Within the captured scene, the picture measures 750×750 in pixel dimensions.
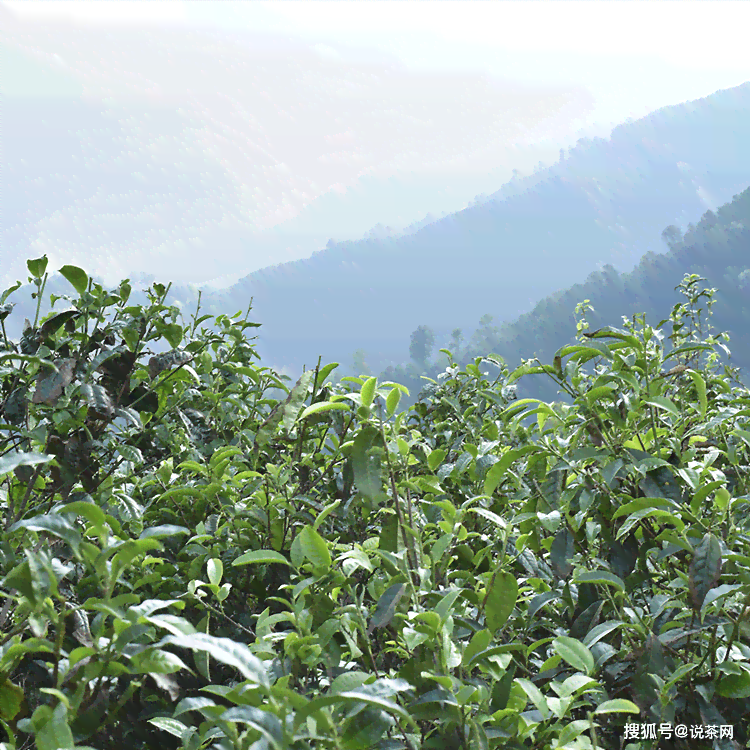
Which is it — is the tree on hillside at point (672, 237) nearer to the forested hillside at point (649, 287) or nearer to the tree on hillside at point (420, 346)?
the forested hillside at point (649, 287)

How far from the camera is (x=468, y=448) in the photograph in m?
1.48

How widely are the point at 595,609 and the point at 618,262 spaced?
72110 millimetres

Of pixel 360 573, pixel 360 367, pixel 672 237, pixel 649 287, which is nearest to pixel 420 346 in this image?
pixel 649 287

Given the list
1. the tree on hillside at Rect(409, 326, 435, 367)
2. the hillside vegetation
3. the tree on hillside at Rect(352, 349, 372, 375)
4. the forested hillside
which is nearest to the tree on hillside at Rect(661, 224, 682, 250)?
the forested hillside

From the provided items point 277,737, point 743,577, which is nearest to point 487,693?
point 277,737

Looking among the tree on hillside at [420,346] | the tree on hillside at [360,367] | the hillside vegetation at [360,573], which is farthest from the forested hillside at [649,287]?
the hillside vegetation at [360,573]

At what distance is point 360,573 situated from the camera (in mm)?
1360

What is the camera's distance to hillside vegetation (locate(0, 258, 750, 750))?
2.35 ft

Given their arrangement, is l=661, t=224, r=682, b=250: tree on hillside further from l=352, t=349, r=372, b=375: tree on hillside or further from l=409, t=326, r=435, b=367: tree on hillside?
l=352, t=349, r=372, b=375: tree on hillside

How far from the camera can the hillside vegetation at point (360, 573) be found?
28.2 inches

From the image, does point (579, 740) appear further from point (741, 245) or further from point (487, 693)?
point (741, 245)

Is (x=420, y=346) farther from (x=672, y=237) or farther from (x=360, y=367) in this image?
(x=360, y=367)

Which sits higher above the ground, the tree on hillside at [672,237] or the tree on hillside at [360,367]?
the tree on hillside at [672,237]

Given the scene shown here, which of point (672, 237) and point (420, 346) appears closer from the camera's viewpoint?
point (420, 346)
